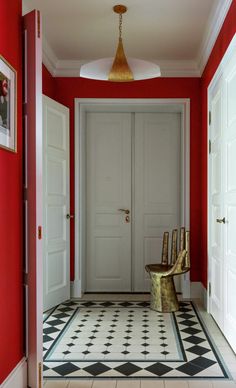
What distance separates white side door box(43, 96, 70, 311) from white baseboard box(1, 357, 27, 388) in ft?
5.56

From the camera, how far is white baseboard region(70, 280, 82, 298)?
15.7ft

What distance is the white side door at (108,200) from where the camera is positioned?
16.8ft

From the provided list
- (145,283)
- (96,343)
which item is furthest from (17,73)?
(145,283)

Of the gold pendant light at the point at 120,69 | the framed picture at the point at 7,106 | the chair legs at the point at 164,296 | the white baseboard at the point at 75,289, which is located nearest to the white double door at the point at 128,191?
the white baseboard at the point at 75,289

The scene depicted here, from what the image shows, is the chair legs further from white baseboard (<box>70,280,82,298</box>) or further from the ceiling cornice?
the ceiling cornice

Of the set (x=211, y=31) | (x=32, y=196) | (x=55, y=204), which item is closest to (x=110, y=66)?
(x=211, y=31)

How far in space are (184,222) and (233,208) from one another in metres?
1.73

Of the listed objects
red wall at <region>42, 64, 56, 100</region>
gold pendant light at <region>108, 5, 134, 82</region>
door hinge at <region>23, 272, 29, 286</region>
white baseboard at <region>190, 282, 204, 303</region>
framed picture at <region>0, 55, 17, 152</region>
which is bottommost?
white baseboard at <region>190, 282, 204, 303</region>

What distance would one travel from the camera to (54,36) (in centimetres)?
403

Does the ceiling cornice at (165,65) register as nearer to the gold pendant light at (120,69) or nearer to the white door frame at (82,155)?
the white door frame at (82,155)

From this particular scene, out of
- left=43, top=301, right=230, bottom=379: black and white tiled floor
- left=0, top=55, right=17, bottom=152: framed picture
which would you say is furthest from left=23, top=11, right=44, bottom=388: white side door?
left=43, top=301, right=230, bottom=379: black and white tiled floor

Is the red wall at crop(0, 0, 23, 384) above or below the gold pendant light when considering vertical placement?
below

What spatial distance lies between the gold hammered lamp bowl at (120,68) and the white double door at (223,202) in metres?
0.63

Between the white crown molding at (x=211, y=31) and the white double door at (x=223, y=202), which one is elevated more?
the white crown molding at (x=211, y=31)
